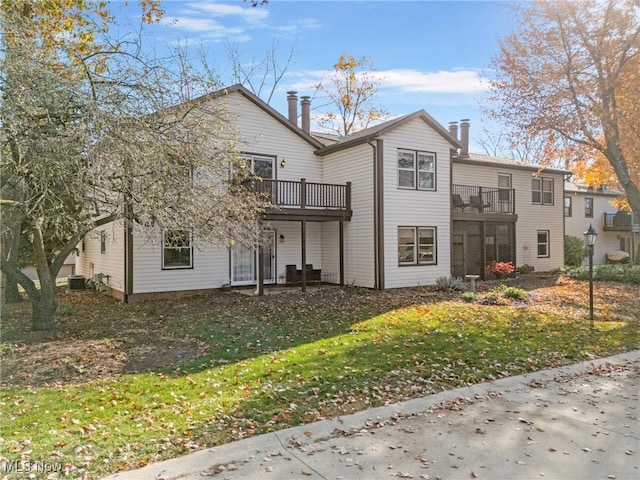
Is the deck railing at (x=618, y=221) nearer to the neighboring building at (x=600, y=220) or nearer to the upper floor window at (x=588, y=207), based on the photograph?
the neighboring building at (x=600, y=220)

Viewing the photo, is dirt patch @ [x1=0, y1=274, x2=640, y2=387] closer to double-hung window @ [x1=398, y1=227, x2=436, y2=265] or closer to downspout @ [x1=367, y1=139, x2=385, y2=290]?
downspout @ [x1=367, y1=139, x2=385, y2=290]

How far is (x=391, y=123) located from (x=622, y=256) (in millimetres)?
24713

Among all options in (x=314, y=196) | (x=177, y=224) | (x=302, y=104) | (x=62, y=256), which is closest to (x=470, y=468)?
(x=177, y=224)

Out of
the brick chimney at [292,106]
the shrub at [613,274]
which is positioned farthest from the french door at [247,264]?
the shrub at [613,274]

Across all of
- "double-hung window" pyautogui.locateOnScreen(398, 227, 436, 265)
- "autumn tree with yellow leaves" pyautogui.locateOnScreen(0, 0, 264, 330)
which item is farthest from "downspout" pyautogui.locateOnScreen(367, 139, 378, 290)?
"autumn tree with yellow leaves" pyautogui.locateOnScreen(0, 0, 264, 330)

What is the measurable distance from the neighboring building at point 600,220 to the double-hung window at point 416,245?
17.8 m

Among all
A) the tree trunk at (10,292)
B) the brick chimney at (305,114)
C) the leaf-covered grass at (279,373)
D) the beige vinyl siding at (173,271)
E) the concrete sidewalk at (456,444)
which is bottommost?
the concrete sidewalk at (456,444)

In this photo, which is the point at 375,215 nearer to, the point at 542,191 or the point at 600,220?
the point at 542,191

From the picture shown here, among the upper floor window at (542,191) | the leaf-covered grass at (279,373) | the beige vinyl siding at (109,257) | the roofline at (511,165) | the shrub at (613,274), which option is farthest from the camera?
the upper floor window at (542,191)

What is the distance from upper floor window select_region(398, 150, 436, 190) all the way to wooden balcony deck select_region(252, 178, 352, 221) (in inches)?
81.1

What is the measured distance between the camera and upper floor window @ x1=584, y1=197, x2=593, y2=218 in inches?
1241

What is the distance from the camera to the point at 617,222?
107 feet

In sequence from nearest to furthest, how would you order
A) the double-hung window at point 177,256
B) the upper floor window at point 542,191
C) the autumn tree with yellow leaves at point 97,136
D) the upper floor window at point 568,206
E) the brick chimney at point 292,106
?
the autumn tree with yellow leaves at point 97,136
the double-hung window at point 177,256
the brick chimney at point 292,106
the upper floor window at point 542,191
the upper floor window at point 568,206

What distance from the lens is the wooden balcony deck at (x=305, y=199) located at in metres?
14.5
